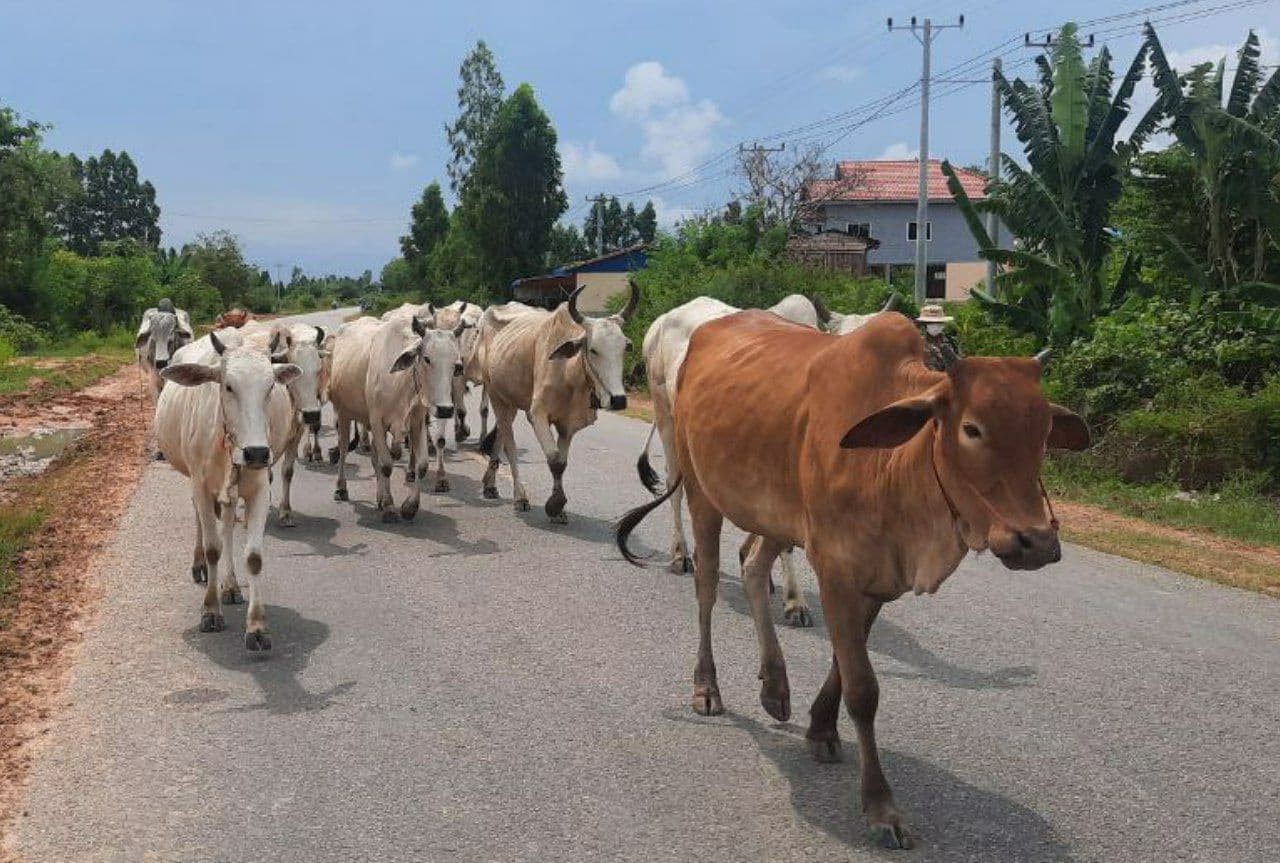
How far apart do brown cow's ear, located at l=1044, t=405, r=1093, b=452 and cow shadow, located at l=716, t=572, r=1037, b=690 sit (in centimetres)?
213

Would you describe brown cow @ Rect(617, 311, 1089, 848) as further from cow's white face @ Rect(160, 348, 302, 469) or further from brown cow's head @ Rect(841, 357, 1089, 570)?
cow's white face @ Rect(160, 348, 302, 469)

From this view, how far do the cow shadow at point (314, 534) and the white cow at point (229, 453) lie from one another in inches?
59.4

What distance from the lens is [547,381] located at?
11.1 meters

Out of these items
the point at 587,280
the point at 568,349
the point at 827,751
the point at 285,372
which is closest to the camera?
the point at 827,751

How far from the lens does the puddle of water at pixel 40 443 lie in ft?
55.6

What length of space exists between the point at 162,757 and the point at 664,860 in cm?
242

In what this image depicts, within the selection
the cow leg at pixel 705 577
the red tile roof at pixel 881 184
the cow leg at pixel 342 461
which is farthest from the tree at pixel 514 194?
the cow leg at pixel 705 577

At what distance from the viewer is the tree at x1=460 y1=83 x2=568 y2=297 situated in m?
50.3

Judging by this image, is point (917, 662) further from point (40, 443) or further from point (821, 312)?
point (40, 443)

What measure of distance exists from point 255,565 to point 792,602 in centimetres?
323

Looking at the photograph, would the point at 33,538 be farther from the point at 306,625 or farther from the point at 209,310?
the point at 209,310

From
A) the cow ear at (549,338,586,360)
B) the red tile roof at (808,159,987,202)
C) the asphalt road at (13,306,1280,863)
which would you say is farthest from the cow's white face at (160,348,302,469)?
the red tile roof at (808,159,987,202)

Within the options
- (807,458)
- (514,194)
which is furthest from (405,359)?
(514,194)

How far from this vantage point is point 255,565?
692 centimetres
